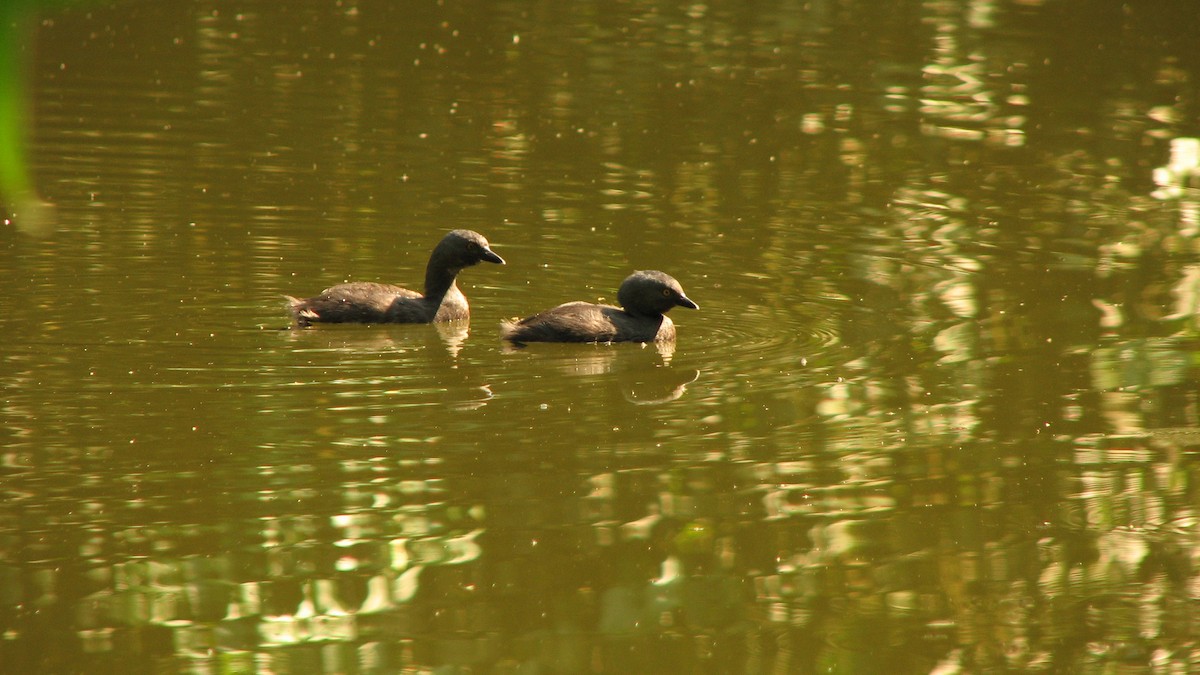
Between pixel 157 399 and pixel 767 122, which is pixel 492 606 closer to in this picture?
pixel 157 399

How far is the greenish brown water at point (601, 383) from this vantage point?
16.9 ft

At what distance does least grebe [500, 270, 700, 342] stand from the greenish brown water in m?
0.13

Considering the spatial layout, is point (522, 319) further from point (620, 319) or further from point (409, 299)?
point (409, 299)

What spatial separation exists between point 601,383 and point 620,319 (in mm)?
1120

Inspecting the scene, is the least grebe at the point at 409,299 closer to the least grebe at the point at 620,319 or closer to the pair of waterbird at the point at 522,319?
the pair of waterbird at the point at 522,319

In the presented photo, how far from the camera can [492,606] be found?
5.18m

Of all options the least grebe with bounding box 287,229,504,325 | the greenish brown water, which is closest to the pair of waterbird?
the least grebe with bounding box 287,229,504,325

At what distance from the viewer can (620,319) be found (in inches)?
378

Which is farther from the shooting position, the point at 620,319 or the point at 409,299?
the point at 409,299

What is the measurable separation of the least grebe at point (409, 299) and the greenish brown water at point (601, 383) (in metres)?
0.14

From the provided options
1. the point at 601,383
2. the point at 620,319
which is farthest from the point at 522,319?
the point at 601,383

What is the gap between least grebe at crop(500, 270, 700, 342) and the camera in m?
9.33

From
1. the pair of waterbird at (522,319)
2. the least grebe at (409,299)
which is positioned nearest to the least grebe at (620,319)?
the pair of waterbird at (522,319)

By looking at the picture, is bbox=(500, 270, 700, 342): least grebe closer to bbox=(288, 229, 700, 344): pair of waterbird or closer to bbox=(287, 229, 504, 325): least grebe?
bbox=(288, 229, 700, 344): pair of waterbird
